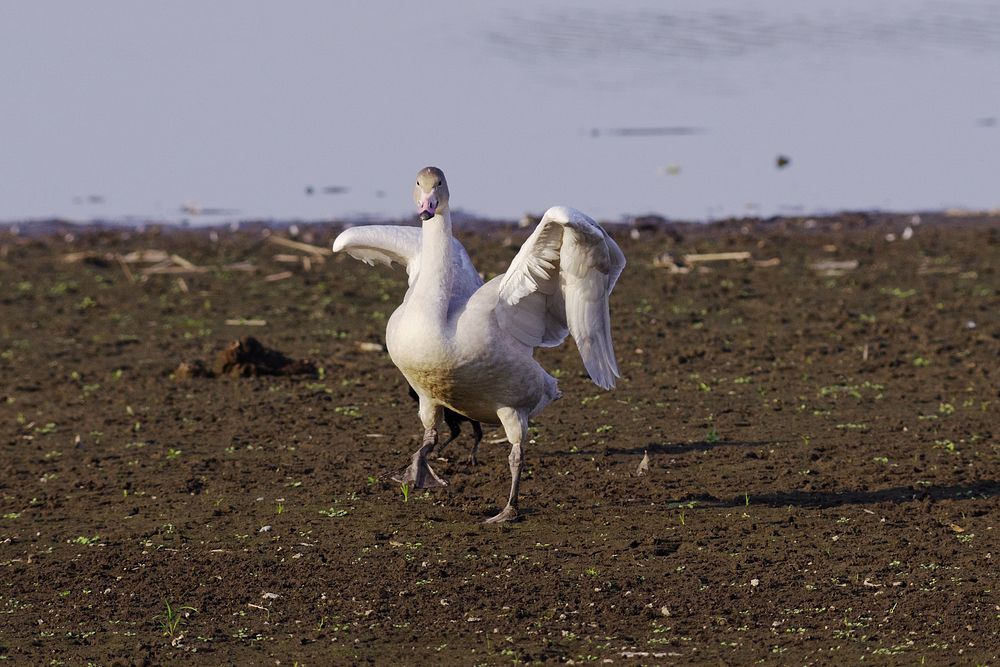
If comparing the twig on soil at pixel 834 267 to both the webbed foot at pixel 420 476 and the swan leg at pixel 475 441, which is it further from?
the webbed foot at pixel 420 476

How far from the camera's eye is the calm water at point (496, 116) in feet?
62.6

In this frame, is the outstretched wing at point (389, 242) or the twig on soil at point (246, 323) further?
the twig on soil at point (246, 323)

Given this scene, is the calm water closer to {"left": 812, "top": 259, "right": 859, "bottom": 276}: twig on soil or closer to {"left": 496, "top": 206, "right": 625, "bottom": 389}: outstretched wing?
{"left": 812, "top": 259, "right": 859, "bottom": 276}: twig on soil

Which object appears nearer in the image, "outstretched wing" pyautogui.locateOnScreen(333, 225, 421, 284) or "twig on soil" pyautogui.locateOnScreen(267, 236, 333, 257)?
"outstretched wing" pyautogui.locateOnScreen(333, 225, 421, 284)

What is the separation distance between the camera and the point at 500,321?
788 cm

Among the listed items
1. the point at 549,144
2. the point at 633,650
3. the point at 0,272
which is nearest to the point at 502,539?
the point at 633,650

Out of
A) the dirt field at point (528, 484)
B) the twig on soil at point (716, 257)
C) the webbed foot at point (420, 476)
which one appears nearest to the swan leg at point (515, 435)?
the dirt field at point (528, 484)

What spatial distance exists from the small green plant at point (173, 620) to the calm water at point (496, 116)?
445 inches

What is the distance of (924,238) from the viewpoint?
15680mm

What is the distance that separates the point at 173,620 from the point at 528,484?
2.55 meters

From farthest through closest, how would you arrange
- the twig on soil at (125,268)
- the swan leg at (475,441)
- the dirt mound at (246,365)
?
the twig on soil at (125,268), the dirt mound at (246,365), the swan leg at (475,441)

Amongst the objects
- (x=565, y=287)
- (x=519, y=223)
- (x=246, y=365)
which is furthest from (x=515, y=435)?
(x=519, y=223)

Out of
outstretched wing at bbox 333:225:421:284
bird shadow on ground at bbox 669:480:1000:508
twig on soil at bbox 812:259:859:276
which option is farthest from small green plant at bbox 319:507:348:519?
twig on soil at bbox 812:259:859:276

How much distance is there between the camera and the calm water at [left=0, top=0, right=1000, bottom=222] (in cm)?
1909
